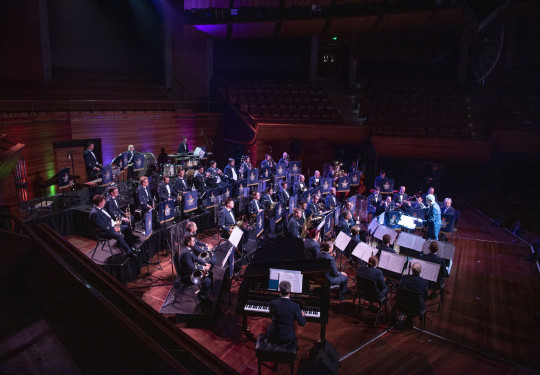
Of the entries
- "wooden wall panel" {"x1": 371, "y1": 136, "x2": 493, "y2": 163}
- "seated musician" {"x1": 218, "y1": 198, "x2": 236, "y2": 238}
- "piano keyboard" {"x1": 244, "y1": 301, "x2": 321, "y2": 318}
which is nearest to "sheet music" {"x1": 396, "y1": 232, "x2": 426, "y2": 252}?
"piano keyboard" {"x1": 244, "y1": 301, "x2": 321, "y2": 318}

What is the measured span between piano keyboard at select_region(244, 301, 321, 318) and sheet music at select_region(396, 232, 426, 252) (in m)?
3.20

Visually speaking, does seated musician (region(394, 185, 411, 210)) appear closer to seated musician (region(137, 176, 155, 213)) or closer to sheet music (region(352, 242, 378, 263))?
sheet music (region(352, 242, 378, 263))

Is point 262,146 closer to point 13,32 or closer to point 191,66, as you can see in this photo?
point 191,66

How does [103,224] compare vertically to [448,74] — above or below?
below

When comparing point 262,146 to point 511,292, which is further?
point 262,146

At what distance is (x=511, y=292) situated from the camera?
775 cm

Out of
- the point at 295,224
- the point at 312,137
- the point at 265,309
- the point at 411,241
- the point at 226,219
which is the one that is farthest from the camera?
the point at 312,137

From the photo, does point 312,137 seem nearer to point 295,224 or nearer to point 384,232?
point 295,224

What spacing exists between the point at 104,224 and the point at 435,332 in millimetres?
6400

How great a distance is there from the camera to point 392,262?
6.73m

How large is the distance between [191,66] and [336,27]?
23.7 feet


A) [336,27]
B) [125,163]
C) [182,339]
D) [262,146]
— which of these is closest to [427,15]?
[336,27]

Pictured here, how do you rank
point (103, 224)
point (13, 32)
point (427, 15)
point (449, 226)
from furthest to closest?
1. point (427, 15)
2. point (13, 32)
3. point (449, 226)
4. point (103, 224)

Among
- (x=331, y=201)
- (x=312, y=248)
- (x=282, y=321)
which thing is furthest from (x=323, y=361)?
(x=331, y=201)
